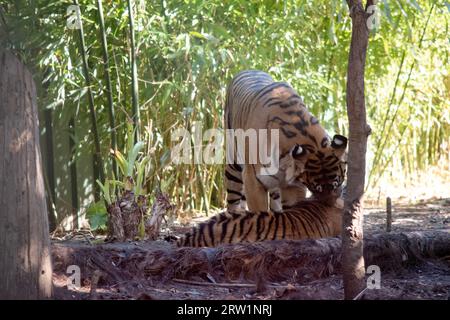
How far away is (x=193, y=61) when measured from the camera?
5.55 meters

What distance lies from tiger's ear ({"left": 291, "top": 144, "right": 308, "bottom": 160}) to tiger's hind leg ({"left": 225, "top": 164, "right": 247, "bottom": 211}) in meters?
1.35

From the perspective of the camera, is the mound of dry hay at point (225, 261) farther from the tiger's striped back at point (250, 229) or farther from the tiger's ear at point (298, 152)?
the tiger's ear at point (298, 152)

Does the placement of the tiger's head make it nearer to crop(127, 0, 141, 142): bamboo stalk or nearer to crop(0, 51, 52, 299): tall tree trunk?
crop(127, 0, 141, 142): bamboo stalk

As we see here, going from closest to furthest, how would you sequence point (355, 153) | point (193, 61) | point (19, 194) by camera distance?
point (19, 194) → point (355, 153) → point (193, 61)

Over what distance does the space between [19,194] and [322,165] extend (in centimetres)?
211

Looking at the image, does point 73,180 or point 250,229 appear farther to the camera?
point 73,180

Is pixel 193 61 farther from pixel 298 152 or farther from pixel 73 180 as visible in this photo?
pixel 73 180

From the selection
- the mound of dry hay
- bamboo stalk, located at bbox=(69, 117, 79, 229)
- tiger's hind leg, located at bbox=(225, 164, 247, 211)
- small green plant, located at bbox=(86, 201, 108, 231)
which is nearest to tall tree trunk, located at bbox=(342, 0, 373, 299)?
the mound of dry hay

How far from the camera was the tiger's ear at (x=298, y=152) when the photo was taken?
4.39 metres

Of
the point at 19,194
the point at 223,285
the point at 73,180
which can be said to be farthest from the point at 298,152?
the point at 73,180

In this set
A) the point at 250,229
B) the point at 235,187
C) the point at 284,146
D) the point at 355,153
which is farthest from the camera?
the point at 235,187

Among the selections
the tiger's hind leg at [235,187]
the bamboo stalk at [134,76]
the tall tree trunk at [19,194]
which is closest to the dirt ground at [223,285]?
the tall tree trunk at [19,194]

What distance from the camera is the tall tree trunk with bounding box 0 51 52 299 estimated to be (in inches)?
108
